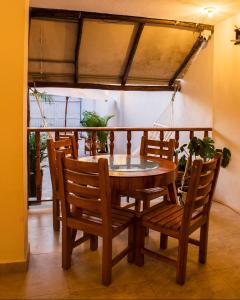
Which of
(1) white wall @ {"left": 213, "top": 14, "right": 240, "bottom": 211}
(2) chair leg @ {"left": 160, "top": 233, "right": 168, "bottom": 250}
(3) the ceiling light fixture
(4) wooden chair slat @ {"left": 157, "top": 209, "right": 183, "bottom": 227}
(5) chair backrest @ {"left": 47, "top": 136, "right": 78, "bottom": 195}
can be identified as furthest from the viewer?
(1) white wall @ {"left": 213, "top": 14, "right": 240, "bottom": 211}

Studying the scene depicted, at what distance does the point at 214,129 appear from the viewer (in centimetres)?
417

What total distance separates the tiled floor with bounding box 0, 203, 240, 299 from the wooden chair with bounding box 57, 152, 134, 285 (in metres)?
0.12

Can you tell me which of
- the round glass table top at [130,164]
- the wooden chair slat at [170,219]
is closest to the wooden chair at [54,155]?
the round glass table top at [130,164]

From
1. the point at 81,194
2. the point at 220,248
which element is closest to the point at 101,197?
the point at 81,194

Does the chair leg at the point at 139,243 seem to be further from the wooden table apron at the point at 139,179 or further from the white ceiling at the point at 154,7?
the white ceiling at the point at 154,7

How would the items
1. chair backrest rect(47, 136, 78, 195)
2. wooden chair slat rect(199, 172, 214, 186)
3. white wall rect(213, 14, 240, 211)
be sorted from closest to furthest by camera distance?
wooden chair slat rect(199, 172, 214, 186)
chair backrest rect(47, 136, 78, 195)
white wall rect(213, 14, 240, 211)

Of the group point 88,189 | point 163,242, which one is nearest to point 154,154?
point 163,242

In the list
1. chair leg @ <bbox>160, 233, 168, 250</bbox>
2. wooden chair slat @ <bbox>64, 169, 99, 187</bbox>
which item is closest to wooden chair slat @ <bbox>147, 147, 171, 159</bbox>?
chair leg @ <bbox>160, 233, 168, 250</bbox>

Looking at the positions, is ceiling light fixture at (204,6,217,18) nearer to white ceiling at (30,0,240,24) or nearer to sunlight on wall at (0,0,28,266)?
white ceiling at (30,0,240,24)

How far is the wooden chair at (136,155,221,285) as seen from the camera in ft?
6.82

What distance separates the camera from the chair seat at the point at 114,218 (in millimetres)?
2178

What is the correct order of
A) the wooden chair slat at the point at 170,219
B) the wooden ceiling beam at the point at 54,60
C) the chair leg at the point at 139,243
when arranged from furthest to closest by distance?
the wooden ceiling beam at the point at 54,60
the chair leg at the point at 139,243
the wooden chair slat at the point at 170,219

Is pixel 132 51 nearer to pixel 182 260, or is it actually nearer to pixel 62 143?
pixel 62 143

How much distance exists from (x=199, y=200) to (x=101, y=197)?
70 centimetres
